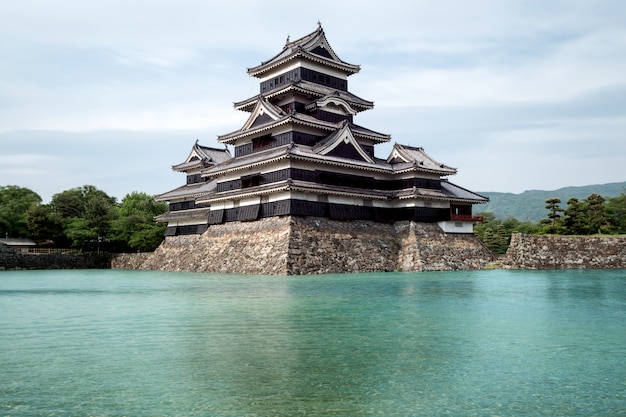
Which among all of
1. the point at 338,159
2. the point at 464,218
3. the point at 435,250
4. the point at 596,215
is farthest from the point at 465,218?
the point at 596,215

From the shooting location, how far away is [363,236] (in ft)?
120

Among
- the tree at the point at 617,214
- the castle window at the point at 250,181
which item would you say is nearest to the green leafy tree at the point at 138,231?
the castle window at the point at 250,181

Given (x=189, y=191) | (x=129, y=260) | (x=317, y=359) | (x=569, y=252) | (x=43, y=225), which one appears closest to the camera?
(x=317, y=359)

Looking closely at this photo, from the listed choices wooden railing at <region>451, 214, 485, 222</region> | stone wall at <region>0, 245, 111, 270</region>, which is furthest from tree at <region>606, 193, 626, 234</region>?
stone wall at <region>0, 245, 111, 270</region>

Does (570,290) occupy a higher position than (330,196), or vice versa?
(330,196)

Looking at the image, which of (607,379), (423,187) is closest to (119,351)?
(607,379)

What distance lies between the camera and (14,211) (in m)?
64.0

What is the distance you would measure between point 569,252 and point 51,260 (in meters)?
45.3

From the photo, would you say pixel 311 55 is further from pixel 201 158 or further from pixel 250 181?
pixel 201 158

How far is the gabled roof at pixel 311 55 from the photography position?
135 ft

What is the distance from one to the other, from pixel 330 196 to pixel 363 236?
12.3 ft

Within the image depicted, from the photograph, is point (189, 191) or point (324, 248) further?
point (189, 191)

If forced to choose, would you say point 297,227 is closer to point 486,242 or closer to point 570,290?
point 570,290

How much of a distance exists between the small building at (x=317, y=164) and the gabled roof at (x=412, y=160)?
3.4 inches
